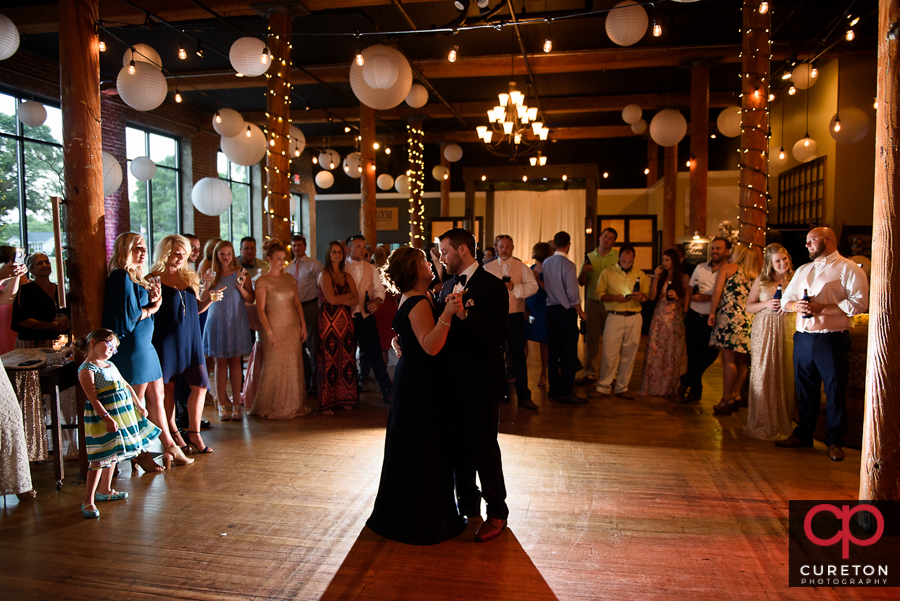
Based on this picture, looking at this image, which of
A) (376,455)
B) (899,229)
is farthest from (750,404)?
(376,455)

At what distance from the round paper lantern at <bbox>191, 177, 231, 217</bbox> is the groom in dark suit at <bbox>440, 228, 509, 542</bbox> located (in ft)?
24.2

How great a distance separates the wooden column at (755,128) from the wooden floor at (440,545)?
84.7 inches

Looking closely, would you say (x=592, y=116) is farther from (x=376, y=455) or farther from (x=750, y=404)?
(x=376, y=455)

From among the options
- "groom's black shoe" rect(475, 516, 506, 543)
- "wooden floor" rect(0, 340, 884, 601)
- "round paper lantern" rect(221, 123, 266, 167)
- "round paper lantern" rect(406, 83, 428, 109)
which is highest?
Answer: "round paper lantern" rect(406, 83, 428, 109)

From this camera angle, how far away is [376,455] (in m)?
4.10

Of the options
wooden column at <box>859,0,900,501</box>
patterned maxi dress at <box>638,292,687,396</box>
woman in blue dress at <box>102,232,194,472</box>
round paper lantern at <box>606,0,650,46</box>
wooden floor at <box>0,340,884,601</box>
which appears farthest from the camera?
patterned maxi dress at <box>638,292,687,396</box>

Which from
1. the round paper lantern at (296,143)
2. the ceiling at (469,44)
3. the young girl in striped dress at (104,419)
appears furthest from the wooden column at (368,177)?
the young girl in striped dress at (104,419)

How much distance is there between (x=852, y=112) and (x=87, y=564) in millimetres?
8449

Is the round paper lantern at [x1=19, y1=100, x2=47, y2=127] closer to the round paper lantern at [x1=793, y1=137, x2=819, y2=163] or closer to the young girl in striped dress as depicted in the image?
the young girl in striped dress

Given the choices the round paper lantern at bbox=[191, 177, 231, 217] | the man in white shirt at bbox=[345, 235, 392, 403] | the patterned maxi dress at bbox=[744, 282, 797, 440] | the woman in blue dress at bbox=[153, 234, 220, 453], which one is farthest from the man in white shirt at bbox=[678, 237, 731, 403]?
the round paper lantern at bbox=[191, 177, 231, 217]

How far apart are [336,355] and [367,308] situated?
0.57 m

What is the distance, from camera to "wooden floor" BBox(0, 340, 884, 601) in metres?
2.45

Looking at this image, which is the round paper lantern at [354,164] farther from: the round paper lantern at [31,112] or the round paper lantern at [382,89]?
the round paper lantern at [382,89]

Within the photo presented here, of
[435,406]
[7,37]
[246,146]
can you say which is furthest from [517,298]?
[7,37]
